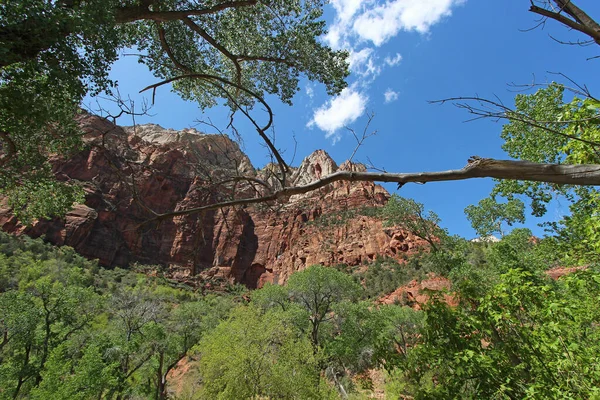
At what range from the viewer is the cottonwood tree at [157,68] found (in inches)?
89.4

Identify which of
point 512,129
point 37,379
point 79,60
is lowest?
point 37,379

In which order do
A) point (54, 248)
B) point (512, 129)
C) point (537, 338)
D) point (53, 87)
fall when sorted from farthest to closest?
point (54, 248) → point (512, 129) → point (53, 87) → point (537, 338)

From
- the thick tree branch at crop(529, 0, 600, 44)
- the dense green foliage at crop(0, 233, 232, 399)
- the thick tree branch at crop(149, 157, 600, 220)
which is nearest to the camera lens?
the thick tree branch at crop(149, 157, 600, 220)

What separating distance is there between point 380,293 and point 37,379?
37969 mm

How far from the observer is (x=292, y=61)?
6.66m

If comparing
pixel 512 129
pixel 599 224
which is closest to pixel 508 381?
pixel 599 224

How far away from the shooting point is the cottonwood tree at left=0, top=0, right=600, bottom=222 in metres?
2.27

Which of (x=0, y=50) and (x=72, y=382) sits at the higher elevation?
(x=0, y=50)

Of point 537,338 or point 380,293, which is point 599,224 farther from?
point 380,293

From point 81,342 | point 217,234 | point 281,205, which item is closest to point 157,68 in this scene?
point 281,205

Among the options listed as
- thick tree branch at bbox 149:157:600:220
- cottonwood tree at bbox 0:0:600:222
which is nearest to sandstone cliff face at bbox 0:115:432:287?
cottonwood tree at bbox 0:0:600:222

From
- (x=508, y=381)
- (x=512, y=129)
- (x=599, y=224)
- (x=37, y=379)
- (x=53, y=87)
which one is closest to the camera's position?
(x=508, y=381)

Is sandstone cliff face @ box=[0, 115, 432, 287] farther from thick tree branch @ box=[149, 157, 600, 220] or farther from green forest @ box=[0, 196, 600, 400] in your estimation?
thick tree branch @ box=[149, 157, 600, 220]

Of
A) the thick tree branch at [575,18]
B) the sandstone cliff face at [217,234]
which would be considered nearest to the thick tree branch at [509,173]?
the thick tree branch at [575,18]
